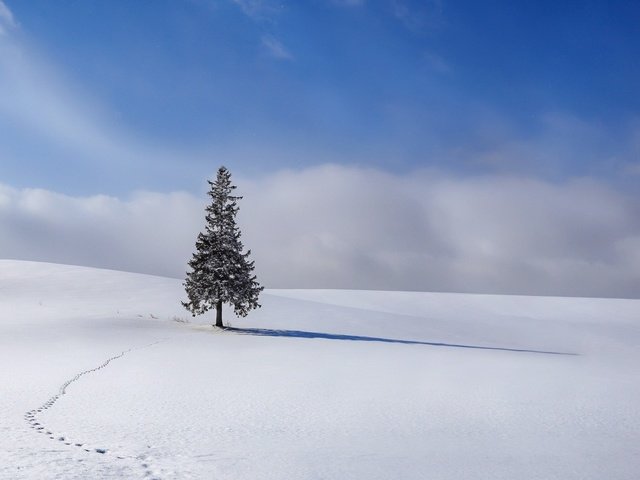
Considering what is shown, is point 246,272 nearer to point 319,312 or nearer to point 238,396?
point 319,312

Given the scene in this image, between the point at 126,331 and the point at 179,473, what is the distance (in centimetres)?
2052

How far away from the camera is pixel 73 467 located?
20.5 feet

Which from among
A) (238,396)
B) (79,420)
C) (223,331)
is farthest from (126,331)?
(79,420)

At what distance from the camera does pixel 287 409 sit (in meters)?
10.2

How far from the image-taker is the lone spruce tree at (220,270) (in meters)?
31.0

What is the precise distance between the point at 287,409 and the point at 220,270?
21454 mm

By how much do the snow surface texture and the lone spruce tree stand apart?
9.39 ft

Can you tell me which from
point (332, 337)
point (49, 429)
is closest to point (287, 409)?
point (49, 429)

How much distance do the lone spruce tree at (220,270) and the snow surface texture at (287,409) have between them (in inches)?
113

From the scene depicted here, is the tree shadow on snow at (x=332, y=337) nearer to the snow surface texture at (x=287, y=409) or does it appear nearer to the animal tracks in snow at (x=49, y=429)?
the snow surface texture at (x=287, y=409)

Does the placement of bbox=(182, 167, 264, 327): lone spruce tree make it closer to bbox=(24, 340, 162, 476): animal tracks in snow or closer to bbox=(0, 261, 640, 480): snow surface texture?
bbox=(0, 261, 640, 480): snow surface texture

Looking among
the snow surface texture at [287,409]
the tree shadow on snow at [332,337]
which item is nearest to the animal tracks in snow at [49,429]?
the snow surface texture at [287,409]

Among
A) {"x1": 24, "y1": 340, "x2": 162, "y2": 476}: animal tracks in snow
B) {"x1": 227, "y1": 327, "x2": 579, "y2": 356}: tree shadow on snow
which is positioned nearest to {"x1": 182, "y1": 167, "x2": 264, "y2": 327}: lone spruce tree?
{"x1": 227, "y1": 327, "x2": 579, "y2": 356}: tree shadow on snow

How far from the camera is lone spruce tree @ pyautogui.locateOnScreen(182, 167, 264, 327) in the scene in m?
31.0
